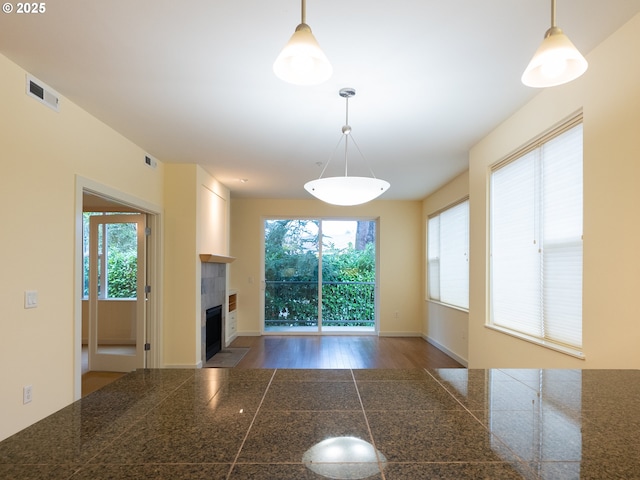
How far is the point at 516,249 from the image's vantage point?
3.42m

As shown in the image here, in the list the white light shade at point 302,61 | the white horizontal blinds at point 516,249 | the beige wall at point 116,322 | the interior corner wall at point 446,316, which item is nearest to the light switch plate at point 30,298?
the white light shade at point 302,61

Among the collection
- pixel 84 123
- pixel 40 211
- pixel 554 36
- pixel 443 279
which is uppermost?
pixel 84 123

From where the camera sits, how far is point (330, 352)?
6.12m

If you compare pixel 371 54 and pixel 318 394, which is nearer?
pixel 318 394

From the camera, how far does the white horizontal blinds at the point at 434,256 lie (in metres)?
6.82

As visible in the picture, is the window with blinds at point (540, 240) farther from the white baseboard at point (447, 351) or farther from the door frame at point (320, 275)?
the door frame at point (320, 275)

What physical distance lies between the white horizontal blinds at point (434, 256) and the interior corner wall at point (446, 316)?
0.47 ft

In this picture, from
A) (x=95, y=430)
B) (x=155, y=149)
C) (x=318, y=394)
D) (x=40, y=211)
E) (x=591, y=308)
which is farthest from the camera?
(x=155, y=149)

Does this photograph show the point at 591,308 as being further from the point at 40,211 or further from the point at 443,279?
the point at 443,279

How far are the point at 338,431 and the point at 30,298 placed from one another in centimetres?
254

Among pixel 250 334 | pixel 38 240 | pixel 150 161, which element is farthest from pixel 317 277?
Answer: pixel 38 240

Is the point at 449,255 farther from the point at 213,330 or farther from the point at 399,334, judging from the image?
the point at 213,330

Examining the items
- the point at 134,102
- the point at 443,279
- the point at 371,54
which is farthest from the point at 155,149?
the point at 443,279

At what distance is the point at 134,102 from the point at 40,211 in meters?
1.04
